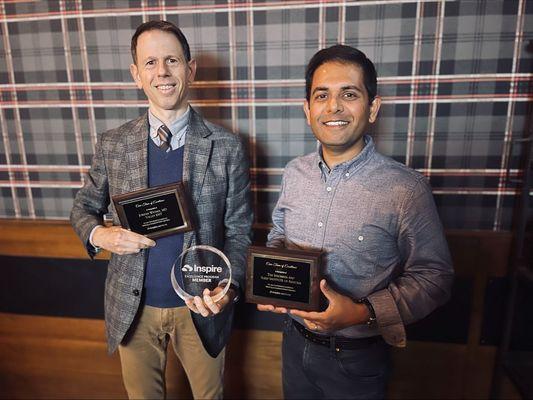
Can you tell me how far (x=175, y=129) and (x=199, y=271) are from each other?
0.49m

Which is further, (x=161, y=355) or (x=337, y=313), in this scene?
(x=161, y=355)

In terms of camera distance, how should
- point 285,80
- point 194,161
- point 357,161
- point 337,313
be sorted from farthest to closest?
point 285,80, point 194,161, point 357,161, point 337,313

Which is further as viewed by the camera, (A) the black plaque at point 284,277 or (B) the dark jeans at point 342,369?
(B) the dark jeans at point 342,369

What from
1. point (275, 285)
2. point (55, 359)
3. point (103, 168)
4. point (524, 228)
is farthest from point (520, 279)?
point (55, 359)

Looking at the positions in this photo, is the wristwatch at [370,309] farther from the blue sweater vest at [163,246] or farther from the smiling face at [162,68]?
the smiling face at [162,68]

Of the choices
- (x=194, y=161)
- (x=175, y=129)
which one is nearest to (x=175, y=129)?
(x=175, y=129)

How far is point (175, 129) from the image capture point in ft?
4.31

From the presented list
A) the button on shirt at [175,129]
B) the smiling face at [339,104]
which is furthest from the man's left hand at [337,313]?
the button on shirt at [175,129]

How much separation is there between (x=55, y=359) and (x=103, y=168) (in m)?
1.30

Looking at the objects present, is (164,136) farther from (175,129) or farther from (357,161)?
(357,161)

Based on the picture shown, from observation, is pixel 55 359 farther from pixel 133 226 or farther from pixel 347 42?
pixel 347 42

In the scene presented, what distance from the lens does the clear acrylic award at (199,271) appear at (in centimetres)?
122

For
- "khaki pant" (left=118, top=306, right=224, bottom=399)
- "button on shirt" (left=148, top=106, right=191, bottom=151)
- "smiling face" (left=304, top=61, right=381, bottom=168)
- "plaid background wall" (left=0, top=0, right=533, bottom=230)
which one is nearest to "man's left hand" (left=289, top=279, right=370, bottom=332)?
"smiling face" (left=304, top=61, right=381, bottom=168)

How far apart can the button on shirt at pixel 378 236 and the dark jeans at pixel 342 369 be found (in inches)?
2.7
